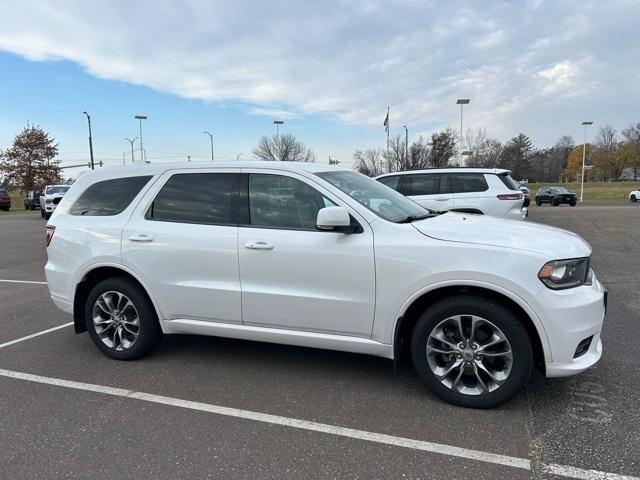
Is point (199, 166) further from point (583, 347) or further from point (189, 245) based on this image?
point (583, 347)

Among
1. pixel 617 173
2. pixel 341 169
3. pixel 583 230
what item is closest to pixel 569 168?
pixel 617 173

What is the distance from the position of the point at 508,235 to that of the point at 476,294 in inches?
19.1

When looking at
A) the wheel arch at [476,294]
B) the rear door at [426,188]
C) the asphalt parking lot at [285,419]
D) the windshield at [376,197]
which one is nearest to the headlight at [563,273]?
the wheel arch at [476,294]

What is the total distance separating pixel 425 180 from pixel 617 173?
359 ft

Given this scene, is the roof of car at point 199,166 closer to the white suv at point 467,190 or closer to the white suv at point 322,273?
the white suv at point 322,273

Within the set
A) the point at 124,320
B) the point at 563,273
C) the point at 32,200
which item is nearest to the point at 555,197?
the point at 563,273

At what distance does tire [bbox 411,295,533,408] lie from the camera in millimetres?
3217

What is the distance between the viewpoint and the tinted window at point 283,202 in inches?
149

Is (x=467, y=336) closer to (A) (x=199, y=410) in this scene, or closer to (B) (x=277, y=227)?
(B) (x=277, y=227)

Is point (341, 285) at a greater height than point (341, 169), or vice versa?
point (341, 169)

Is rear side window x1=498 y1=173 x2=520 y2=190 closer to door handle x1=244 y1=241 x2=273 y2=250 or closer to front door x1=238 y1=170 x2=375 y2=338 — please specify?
front door x1=238 y1=170 x2=375 y2=338

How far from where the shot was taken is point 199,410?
3.46 meters

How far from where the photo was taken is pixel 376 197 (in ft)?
13.4

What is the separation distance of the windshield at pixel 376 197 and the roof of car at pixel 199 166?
16 cm
